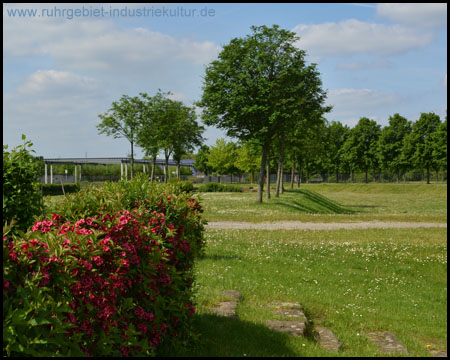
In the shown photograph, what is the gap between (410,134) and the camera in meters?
80.1

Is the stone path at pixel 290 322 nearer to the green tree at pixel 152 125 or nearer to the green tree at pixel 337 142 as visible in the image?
the green tree at pixel 152 125

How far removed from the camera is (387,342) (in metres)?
6.31

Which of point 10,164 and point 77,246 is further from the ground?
point 10,164

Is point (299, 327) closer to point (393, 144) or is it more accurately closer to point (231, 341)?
point (231, 341)

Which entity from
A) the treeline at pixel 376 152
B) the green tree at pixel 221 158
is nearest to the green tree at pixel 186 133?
the treeline at pixel 376 152

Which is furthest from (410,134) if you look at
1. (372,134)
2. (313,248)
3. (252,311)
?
(252,311)

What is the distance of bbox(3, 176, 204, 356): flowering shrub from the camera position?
2.88 metres

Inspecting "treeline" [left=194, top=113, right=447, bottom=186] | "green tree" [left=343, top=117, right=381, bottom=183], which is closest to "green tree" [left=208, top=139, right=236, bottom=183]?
"treeline" [left=194, top=113, right=447, bottom=186]

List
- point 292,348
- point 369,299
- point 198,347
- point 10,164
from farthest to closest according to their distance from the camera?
1. point 369,299
2. point 10,164
3. point 292,348
4. point 198,347

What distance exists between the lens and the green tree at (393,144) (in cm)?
8262

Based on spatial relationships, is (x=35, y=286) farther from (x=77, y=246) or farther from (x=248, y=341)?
(x=248, y=341)

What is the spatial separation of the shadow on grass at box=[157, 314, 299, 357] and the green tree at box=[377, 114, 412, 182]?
268 ft

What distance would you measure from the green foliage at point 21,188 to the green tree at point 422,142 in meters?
78.7

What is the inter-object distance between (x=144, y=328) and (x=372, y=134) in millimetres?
89531
